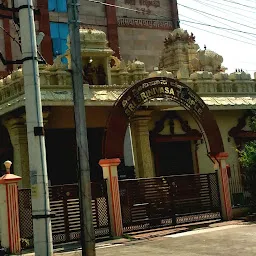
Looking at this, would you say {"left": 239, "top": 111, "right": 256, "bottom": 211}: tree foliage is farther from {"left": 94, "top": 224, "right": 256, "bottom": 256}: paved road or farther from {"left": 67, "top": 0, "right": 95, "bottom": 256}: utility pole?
{"left": 67, "top": 0, "right": 95, "bottom": 256}: utility pole

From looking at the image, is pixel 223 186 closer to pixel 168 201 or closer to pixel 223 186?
pixel 223 186

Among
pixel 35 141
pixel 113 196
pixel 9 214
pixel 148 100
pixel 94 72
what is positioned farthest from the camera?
pixel 94 72

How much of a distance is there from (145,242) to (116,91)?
7.41 metres

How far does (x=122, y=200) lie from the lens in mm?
13898

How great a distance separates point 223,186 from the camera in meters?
16.0

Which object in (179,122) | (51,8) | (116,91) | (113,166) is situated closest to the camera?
(113,166)

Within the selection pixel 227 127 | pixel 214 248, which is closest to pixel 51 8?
pixel 227 127

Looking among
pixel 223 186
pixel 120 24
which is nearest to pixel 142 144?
pixel 223 186

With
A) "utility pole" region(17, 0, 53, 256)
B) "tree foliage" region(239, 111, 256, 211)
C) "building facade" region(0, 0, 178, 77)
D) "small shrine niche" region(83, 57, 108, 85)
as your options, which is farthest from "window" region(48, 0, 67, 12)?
"utility pole" region(17, 0, 53, 256)

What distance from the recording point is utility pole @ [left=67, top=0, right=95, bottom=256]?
8.86 m

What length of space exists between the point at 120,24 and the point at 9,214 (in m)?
16.9

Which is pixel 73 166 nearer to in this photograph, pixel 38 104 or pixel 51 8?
pixel 51 8

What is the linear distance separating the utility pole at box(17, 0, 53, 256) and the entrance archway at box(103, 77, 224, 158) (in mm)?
6467

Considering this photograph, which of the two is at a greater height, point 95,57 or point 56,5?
point 56,5
